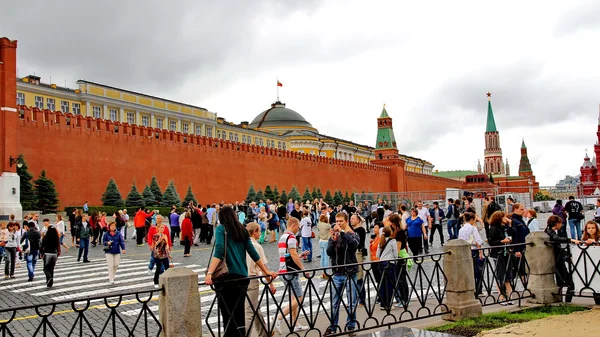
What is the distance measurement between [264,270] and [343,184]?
156 feet

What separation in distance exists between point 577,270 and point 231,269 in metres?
5.00

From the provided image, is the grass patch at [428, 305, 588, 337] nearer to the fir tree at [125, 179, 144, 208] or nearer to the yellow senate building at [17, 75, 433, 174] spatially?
the fir tree at [125, 179, 144, 208]

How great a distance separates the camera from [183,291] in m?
5.01

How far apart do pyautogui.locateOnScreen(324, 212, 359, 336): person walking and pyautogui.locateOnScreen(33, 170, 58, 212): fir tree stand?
23364 millimetres

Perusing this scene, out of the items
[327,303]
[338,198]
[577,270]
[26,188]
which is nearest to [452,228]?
[577,270]

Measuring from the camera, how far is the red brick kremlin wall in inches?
1129

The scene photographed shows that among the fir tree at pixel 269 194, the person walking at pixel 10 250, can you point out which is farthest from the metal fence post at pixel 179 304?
the fir tree at pixel 269 194

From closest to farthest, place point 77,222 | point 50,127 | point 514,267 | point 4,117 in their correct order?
point 514,267, point 77,222, point 4,117, point 50,127

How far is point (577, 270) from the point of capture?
25.6 ft

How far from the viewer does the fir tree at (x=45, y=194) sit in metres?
27.0

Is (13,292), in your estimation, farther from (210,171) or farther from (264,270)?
(210,171)

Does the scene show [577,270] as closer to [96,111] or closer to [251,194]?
[251,194]

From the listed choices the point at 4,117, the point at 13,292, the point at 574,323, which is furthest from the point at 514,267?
the point at 4,117

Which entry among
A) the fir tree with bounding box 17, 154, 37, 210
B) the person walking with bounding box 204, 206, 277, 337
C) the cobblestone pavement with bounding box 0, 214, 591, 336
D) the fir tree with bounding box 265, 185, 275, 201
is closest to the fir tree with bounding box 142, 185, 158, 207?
the fir tree with bounding box 17, 154, 37, 210
